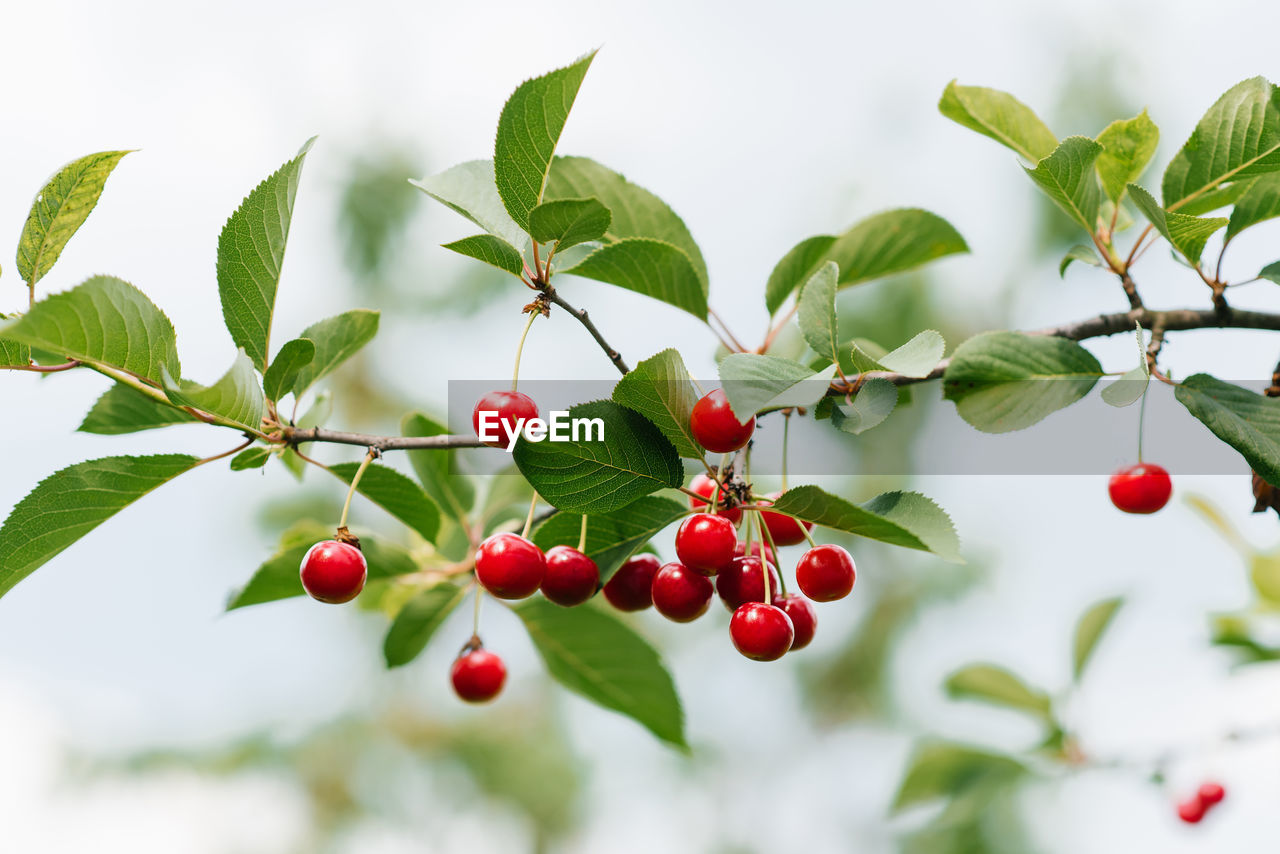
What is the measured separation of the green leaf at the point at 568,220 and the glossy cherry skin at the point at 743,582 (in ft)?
1.57

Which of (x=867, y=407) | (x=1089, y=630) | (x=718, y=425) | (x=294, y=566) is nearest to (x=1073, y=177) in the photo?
(x=867, y=407)

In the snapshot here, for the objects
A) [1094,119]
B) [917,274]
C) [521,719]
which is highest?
[1094,119]

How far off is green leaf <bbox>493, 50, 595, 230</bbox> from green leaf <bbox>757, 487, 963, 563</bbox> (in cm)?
46

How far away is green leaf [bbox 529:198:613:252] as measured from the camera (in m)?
0.97

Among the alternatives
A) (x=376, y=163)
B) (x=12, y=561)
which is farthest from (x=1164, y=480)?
(x=376, y=163)

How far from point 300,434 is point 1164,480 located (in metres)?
1.25

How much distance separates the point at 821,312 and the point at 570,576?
1.54 ft

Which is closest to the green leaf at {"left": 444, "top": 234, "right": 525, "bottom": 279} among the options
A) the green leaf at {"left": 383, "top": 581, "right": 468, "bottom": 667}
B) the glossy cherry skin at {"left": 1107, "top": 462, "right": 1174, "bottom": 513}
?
the green leaf at {"left": 383, "top": 581, "right": 468, "bottom": 667}

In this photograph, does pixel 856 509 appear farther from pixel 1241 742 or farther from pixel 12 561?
pixel 1241 742

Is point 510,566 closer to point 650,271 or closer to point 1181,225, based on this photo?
point 650,271

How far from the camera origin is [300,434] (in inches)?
46.3

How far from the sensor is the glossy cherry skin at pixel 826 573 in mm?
1141

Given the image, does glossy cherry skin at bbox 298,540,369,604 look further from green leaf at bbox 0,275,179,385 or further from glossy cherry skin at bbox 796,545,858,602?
glossy cherry skin at bbox 796,545,858,602

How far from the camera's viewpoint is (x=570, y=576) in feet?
3.79
